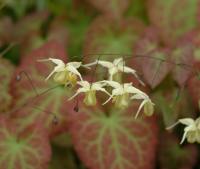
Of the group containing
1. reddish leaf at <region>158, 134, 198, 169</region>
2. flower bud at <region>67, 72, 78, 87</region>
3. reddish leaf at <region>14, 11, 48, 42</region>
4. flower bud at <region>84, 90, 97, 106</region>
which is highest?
reddish leaf at <region>14, 11, 48, 42</region>

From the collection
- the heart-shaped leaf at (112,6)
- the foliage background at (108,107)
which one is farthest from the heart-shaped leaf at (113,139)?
the heart-shaped leaf at (112,6)

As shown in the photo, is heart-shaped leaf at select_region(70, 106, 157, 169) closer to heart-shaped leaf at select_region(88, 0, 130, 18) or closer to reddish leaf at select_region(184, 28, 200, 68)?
reddish leaf at select_region(184, 28, 200, 68)

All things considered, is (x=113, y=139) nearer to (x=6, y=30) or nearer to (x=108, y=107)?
(x=108, y=107)

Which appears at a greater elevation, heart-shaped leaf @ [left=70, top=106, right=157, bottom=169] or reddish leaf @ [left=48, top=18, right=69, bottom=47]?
reddish leaf @ [left=48, top=18, right=69, bottom=47]

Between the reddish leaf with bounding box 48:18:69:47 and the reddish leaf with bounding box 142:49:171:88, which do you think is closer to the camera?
the reddish leaf with bounding box 142:49:171:88

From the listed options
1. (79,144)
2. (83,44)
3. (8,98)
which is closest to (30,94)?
(8,98)

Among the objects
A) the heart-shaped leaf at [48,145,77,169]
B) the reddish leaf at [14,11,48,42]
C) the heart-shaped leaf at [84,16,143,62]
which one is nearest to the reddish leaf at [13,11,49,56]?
the reddish leaf at [14,11,48,42]
